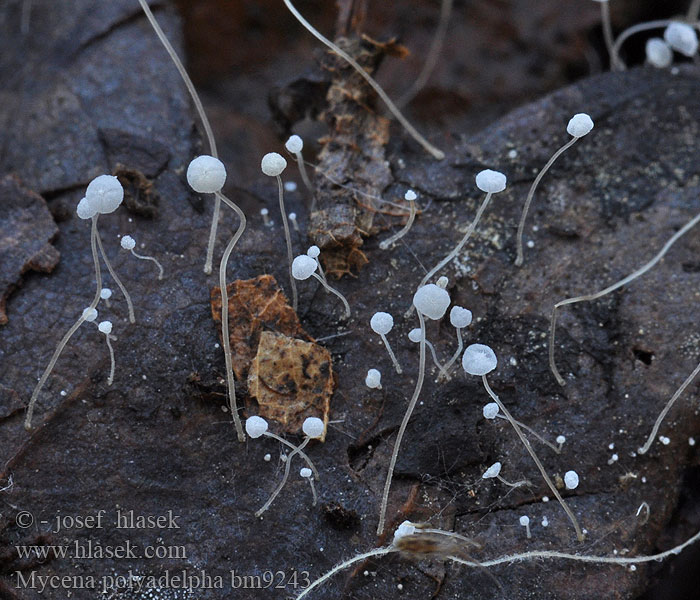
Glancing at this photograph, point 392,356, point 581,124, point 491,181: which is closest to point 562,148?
point 581,124

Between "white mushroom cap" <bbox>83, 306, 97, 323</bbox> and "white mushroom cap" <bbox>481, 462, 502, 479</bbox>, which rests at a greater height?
"white mushroom cap" <bbox>83, 306, 97, 323</bbox>

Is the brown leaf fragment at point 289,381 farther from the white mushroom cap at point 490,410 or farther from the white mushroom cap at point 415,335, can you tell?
the white mushroom cap at point 490,410

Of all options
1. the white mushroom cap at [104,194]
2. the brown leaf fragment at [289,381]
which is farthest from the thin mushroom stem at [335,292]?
the white mushroom cap at [104,194]

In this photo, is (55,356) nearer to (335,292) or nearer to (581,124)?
(335,292)

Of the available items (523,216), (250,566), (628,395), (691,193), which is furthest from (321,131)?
(250,566)

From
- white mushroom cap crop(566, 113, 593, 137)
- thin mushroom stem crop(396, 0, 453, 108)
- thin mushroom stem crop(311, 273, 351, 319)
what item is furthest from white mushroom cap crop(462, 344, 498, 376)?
thin mushroom stem crop(396, 0, 453, 108)

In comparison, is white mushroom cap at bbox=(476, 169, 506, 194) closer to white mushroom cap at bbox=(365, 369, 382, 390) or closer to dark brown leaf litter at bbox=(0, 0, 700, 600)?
dark brown leaf litter at bbox=(0, 0, 700, 600)
